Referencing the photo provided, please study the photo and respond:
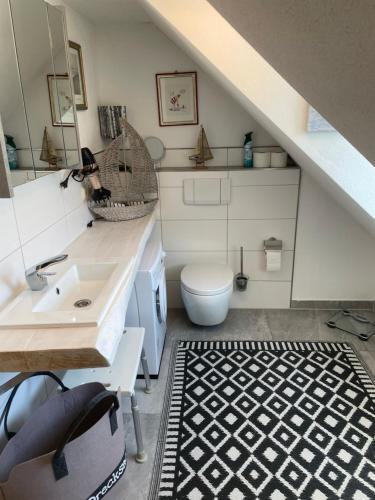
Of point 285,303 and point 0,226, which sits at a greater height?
point 0,226

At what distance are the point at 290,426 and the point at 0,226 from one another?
168cm

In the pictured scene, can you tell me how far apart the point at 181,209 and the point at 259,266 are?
0.79m

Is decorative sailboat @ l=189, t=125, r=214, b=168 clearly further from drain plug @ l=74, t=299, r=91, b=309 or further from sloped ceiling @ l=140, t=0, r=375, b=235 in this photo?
drain plug @ l=74, t=299, r=91, b=309

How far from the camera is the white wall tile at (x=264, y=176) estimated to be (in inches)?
105

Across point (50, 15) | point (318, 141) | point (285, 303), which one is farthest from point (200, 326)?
point (50, 15)

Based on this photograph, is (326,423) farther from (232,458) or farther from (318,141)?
(318,141)

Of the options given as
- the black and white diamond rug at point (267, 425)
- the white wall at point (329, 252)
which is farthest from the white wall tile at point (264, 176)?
the black and white diamond rug at point (267, 425)

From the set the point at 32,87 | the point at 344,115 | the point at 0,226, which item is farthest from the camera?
the point at 32,87

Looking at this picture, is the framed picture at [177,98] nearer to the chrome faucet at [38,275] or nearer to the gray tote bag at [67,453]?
the chrome faucet at [38,275]

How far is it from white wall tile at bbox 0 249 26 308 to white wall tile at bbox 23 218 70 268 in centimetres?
7

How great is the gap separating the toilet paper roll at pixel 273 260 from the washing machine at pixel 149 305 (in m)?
0.92

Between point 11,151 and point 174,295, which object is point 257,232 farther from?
point 11,151

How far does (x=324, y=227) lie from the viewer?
278 cm

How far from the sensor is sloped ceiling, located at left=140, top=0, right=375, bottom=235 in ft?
5.50
